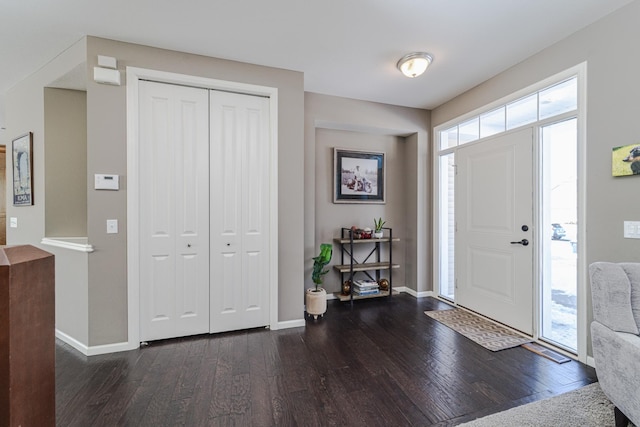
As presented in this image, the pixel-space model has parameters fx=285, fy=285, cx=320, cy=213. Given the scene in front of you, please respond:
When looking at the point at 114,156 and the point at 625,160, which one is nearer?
the point at 625,160

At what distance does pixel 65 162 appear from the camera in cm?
294

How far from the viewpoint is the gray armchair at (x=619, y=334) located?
1.42 meters

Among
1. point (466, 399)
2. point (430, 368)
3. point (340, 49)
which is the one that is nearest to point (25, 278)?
point (466, 399)

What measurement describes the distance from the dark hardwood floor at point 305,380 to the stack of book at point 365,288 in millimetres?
917

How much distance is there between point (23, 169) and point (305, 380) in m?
3.63

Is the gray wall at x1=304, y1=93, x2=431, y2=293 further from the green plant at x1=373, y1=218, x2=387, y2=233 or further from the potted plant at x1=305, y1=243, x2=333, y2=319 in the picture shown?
the potted plant at x1=305, y1=243, x2=333, y2=319

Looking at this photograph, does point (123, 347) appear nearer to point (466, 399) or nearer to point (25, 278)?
point (25, 278)

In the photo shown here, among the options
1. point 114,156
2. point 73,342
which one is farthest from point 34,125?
point 73,342

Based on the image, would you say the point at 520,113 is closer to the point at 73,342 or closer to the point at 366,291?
the point at 366,291

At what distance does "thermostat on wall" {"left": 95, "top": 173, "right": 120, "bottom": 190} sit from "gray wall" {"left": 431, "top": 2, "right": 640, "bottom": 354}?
3893 mm

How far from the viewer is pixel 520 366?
88.2 inches

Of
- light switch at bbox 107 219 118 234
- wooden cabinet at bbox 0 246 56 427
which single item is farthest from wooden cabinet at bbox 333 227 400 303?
wooden cabinet at bbox 0 246 56 427

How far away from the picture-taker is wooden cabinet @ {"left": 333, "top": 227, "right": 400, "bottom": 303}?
3729 mm

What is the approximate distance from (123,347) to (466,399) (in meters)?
2.73
